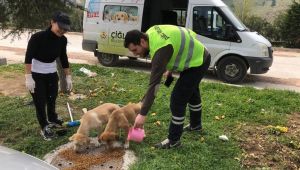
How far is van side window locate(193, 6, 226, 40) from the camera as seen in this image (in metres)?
11.4

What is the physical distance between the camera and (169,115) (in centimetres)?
698

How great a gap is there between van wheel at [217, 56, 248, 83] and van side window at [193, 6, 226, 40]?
2.08ft

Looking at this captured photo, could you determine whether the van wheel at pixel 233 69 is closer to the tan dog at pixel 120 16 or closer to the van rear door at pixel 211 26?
the van rear door at pixel 211 26

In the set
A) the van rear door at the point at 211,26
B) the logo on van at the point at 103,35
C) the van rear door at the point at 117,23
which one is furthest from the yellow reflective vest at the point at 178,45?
the logo on van at the point at 103,35

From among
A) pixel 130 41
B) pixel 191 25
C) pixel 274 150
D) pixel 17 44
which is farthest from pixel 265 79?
pixel 17 44

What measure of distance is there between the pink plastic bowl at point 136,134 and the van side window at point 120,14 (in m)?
7.59

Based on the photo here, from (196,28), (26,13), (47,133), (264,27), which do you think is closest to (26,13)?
(26,13)

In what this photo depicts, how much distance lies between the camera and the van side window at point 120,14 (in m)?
12.7

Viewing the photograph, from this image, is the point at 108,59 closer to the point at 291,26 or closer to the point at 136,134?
the point at 136,134

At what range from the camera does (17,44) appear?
19422 mm

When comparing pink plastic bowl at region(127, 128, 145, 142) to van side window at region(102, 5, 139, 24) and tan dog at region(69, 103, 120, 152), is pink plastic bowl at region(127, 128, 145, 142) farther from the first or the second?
van side window at region(102, 5, 139, 24)

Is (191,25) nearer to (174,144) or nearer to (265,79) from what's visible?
(265,79)

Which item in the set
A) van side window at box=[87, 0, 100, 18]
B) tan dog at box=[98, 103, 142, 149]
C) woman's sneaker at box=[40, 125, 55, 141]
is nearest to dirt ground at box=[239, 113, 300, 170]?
tan dog at box=[98, 103, 142, 149]

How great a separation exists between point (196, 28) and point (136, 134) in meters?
6.91
